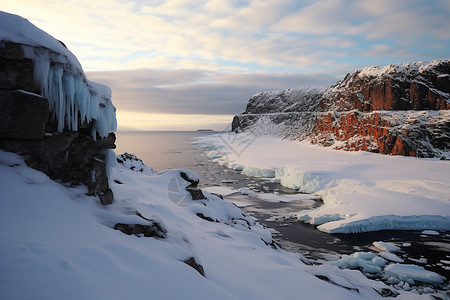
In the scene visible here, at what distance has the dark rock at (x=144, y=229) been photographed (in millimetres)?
5977

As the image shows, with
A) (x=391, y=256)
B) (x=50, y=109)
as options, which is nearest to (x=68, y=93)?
(x=50, y=109)

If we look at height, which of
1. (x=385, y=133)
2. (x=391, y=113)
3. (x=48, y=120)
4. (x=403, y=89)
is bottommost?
(x=48, y=120)

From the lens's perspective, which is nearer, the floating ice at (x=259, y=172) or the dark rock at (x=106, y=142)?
the dark rock at (x=106, y=142)

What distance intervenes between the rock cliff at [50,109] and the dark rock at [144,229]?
3.97ft

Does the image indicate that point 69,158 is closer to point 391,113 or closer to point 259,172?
point 259,172

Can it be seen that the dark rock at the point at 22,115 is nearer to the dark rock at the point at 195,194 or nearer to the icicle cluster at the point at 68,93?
the icicle cluster at the point at 68,93

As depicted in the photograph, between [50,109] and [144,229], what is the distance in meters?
3.42

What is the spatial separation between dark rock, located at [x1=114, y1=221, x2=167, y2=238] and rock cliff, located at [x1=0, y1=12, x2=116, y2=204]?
3.97ft

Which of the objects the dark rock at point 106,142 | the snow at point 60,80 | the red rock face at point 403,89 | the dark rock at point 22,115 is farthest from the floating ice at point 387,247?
the red rock face at point 403,89

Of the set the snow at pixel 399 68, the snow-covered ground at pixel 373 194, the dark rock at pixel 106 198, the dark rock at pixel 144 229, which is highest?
the snow at pixel 399 68

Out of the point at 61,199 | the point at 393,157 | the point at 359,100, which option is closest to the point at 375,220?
the point at 61,199

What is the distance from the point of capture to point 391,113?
46.0 metres

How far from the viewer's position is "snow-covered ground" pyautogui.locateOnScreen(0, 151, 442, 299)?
3.34 meters

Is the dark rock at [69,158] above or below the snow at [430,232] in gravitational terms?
above
